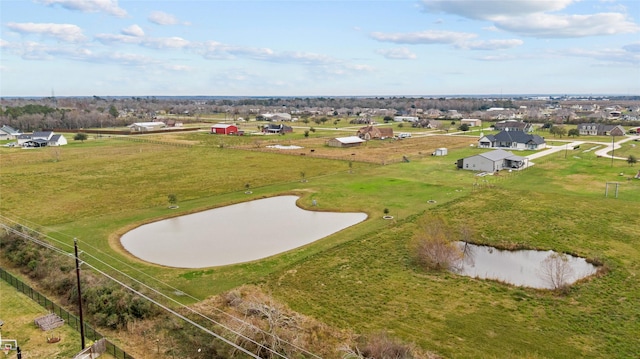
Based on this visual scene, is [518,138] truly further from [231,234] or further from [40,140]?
[40,140]

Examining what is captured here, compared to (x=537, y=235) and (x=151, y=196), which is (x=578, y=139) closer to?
(x=537, y=235)

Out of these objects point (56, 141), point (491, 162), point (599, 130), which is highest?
point (599, 130)

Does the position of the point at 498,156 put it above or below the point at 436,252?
above

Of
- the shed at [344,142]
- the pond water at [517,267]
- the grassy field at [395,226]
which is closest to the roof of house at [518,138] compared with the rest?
the grassy field at [395,226]

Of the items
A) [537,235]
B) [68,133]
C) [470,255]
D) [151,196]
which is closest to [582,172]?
[537,235]

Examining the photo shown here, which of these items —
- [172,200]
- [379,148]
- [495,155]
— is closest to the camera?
[172,200]

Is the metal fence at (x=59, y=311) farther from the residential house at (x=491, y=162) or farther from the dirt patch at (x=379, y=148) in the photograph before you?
the residential house at (x=491, y=162)

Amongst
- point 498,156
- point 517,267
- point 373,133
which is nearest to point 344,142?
point 373,133

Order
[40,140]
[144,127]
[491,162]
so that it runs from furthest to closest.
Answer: [144,127]
[40,140]
[491,162]
